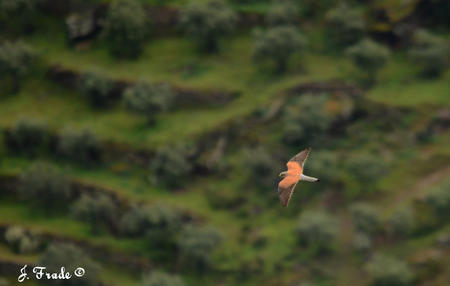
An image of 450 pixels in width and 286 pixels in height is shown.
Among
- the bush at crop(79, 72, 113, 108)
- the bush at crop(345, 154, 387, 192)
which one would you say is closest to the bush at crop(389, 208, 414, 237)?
the bush at crop(345, 154, 387, 192)

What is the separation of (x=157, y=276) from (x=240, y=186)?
14.0 m

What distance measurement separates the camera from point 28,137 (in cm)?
9556

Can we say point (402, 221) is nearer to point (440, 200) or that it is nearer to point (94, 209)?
point (440, 200)

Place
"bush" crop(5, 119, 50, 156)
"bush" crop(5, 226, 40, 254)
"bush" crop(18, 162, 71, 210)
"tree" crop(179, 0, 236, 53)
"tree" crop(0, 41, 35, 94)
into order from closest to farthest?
"bush" crop(5, 226, 40, 254) < "bush" crop(18, 162, 71, 210) < "bush" crop(5, 119, 50, 156) < "tree" crop(0, 41, 35, 94) < "tree" crop(179, 0, 236, 53)

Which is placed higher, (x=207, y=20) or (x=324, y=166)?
(x=207, y=20)

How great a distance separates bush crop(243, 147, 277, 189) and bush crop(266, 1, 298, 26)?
17.5 meters

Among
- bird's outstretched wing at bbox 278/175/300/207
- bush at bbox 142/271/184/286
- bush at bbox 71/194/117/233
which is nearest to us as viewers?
bird's outstretched wing at bbox 278/175/300/207

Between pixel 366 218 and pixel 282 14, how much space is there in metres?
26.8

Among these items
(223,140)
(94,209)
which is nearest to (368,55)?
(223,140)

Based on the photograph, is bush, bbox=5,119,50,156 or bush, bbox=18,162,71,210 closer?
bush, bbox=18,162,71,210

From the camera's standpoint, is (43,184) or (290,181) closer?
(290,181)

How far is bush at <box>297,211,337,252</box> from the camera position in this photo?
86000mm

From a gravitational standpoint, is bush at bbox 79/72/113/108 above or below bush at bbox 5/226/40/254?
above

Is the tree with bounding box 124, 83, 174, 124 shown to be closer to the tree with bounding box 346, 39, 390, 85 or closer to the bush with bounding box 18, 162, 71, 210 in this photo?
the bush with bounding box 18, 162, 71, 210
